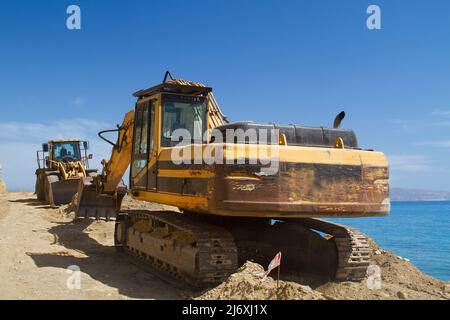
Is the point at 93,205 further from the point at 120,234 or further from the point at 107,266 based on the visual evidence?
the point at 107,266

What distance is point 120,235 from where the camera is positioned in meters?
10.9

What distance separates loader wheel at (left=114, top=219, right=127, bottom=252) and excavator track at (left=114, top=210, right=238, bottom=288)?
12 cm

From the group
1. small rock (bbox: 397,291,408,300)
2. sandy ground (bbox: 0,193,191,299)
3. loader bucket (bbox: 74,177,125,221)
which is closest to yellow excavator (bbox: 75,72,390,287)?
sandy ground (bbox: 0,193,191,299)

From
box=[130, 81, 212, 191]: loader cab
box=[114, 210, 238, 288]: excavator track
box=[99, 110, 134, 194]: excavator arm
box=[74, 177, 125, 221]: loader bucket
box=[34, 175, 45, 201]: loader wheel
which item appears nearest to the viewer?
box=[114, 210, 238, 288]: excavator track

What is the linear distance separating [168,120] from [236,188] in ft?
8.64

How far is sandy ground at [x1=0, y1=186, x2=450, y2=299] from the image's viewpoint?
6.39 m

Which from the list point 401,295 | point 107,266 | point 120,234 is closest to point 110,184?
point 120,234

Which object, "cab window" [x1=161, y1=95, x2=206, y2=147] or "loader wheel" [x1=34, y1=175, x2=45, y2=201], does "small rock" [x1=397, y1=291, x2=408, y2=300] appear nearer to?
"cab window" [x1=161, y1=95, x2=206, y2=147]

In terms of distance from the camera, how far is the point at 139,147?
9430mm

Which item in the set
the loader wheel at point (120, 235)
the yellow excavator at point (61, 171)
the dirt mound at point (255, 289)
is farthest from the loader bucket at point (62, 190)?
the dirt mound at point (255, 289)

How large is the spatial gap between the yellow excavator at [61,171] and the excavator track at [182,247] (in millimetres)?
10586

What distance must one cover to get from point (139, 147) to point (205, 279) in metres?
3.48
